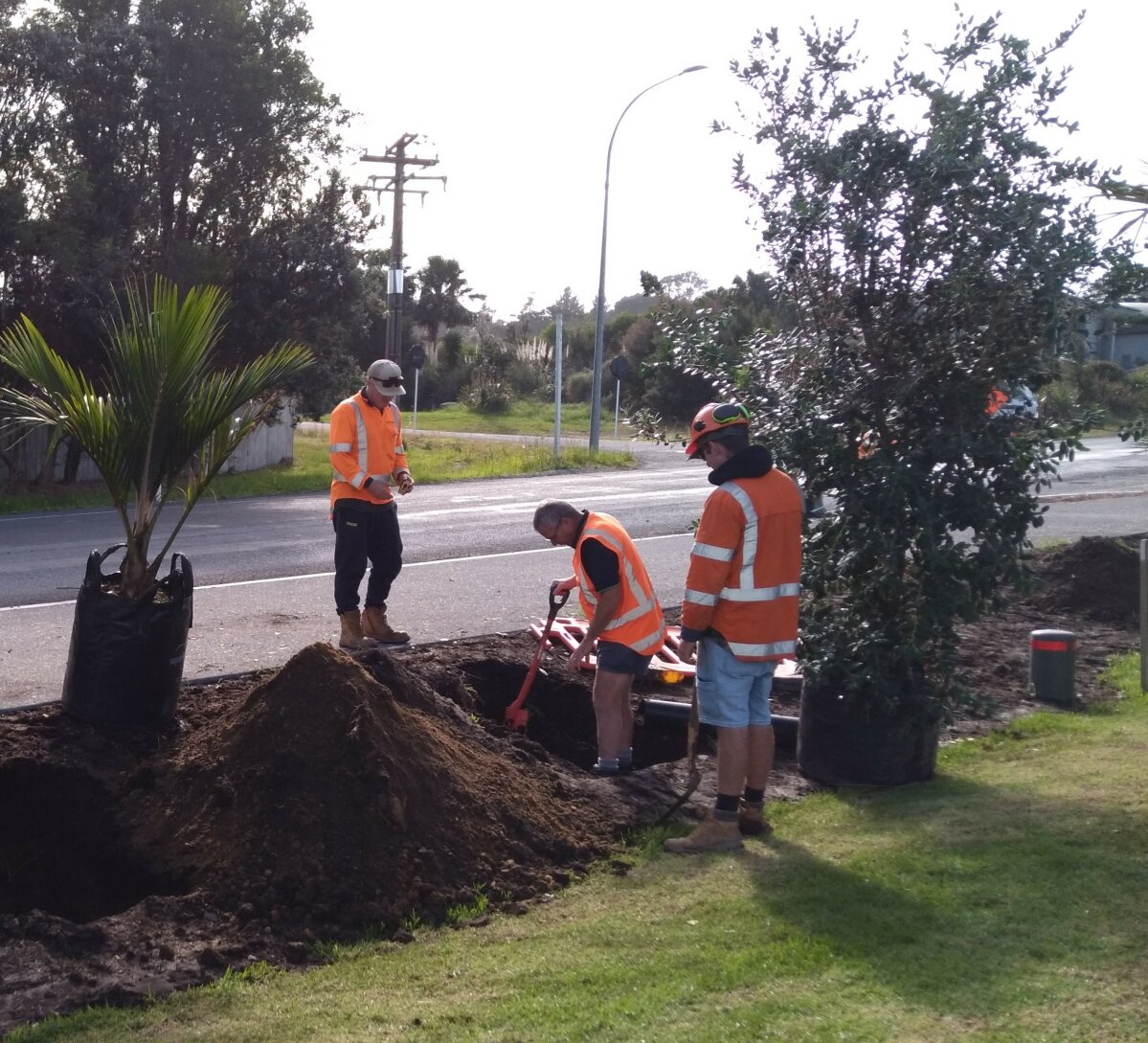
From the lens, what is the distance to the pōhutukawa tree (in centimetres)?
561

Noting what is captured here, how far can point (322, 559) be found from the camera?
13195 mm

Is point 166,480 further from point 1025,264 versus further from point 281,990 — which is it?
point 1025,264

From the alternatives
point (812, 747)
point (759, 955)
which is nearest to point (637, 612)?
point (812, 747)

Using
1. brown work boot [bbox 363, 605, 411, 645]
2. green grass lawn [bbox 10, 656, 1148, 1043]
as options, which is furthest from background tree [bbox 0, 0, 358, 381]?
green grass lawn [bbox 10, 656, 1148, 1043]

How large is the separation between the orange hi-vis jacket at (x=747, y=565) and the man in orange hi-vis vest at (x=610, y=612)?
0.89m

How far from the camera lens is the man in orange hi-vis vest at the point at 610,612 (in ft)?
20.2

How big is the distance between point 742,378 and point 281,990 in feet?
11.2

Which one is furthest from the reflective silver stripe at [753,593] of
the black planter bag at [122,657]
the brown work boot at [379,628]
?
the brown work boot at [379,628]

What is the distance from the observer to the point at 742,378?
6.19m

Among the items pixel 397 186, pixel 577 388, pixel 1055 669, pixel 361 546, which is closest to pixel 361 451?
pixel 361 546

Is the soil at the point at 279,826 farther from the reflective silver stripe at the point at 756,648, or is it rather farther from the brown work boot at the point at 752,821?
the reflective silver stripe at the point at 756,648

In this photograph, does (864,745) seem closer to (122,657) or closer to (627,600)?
(627,600)

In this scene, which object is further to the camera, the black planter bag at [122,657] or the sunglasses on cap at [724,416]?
the black planter bag at [122,657]

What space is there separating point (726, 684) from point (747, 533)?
0.62 metres
